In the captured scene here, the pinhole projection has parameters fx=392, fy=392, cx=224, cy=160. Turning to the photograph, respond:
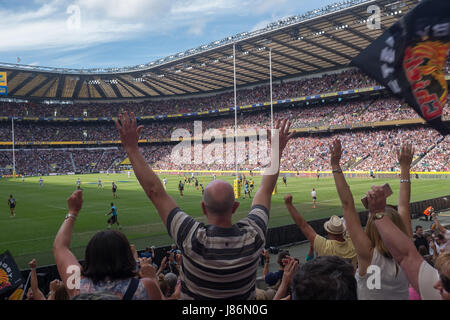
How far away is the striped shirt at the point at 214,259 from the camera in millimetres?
2602

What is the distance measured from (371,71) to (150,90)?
80.1 metres

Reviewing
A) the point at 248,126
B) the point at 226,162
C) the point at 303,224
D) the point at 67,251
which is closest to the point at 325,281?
the point at 67,251

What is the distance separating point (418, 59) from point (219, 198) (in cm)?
386

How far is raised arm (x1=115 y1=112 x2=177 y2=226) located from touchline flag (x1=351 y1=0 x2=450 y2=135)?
11.0 feet

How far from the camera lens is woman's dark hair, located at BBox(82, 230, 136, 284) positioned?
103 inches

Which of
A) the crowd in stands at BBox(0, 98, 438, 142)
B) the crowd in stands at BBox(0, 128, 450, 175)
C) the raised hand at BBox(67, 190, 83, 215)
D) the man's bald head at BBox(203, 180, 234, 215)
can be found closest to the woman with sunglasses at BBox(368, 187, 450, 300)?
the man's bald head at BBox(203, 180, 234, 215)

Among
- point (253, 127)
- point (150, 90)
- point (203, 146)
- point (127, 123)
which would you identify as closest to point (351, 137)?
point (253, 127)

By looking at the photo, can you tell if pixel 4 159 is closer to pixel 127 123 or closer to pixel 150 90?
pixel 150 90

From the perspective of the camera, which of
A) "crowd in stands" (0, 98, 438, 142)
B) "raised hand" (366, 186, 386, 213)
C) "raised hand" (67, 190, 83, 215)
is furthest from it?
"crowd in stands" (0, 98, 438, 142)

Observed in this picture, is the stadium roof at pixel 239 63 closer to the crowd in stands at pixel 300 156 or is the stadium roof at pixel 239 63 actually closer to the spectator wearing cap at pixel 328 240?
the crowd in stands at pixel 300 156

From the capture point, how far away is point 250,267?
273 cm

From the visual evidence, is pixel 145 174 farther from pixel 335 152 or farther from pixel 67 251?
pixel 335 152

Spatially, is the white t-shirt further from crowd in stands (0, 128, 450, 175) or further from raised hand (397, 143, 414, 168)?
crowd in stands (0, 128, 450, 175)

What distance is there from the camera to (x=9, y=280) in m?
5.10
